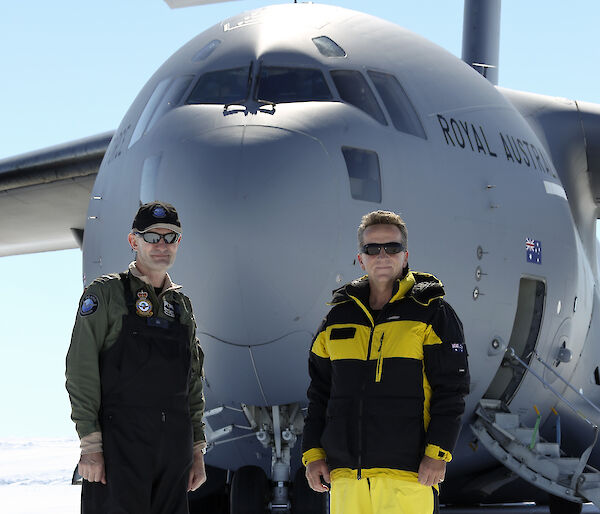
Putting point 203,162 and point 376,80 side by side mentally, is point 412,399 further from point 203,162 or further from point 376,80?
point 376,80

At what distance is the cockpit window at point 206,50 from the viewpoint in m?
6.88

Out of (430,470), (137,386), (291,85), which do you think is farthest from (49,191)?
(430,470)

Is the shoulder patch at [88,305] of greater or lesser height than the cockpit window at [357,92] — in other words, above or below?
below

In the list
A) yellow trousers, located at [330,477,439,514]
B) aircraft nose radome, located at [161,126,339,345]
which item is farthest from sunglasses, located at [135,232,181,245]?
aircraft nose radome, located at [161,126,339,345]

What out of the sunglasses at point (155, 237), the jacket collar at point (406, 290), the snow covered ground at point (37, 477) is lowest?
the snow covered ground at point (37, 477)

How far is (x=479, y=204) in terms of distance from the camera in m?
6.70

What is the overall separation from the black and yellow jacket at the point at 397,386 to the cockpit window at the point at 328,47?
3.28 metres

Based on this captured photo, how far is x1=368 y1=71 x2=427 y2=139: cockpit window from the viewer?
652cm

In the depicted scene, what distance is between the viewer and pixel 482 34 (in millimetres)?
11586

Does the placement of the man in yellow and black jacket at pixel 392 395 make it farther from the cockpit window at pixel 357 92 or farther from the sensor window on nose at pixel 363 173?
the cockpit window at pixel 357 92

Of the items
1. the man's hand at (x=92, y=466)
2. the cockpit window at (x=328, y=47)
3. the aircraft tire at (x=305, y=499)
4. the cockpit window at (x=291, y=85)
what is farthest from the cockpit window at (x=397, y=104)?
the man's hand at (x=92, y=466)

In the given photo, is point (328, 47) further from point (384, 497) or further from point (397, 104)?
point (384, 497)

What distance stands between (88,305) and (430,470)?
1.38 m

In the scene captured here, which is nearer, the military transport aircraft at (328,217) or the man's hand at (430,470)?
the man's hand at (430,470)
